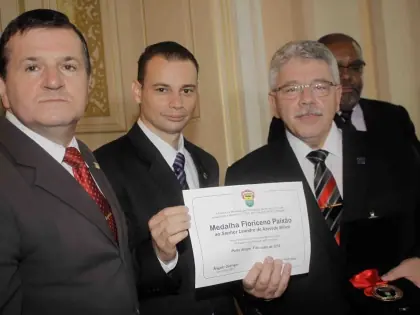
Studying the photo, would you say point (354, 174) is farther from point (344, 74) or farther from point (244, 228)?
point (344, 74)

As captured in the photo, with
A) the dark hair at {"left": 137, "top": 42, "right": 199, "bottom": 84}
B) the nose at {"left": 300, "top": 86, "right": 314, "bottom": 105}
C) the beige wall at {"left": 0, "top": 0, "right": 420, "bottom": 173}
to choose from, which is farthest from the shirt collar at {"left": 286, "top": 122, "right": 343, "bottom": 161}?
the beige wall at {"left": 0, "top": 0, "right": 420, "bottom": 173}

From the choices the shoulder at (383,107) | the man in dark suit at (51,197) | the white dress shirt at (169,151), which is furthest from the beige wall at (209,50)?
the man in dark suit at (51,197)

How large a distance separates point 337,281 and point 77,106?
77 centimetres

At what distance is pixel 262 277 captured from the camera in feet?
3.83

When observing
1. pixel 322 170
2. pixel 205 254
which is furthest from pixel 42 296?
pixel 322 170

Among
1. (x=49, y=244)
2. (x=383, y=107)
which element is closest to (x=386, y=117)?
(x=383, y=107)

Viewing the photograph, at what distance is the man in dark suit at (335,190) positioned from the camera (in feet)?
4.09

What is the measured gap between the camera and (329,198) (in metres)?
1.32

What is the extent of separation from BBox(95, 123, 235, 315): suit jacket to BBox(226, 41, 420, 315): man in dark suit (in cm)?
19

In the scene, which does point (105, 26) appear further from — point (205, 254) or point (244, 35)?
point (205, 254)

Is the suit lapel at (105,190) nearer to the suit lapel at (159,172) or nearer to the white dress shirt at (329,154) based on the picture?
the suit lapel at (159,172)

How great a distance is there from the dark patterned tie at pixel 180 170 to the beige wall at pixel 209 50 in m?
0.74

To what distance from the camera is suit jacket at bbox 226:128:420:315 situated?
4.10 ft

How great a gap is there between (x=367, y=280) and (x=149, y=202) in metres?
0.65
